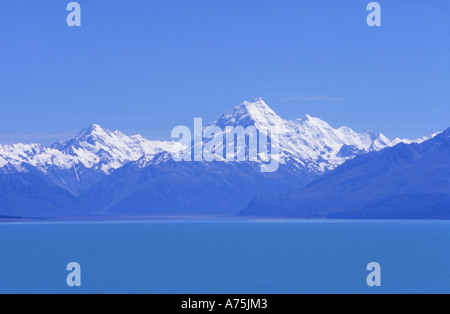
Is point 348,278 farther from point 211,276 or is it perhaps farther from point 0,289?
point 0,289

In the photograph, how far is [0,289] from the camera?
93.5 meters

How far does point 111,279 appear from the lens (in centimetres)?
10694
